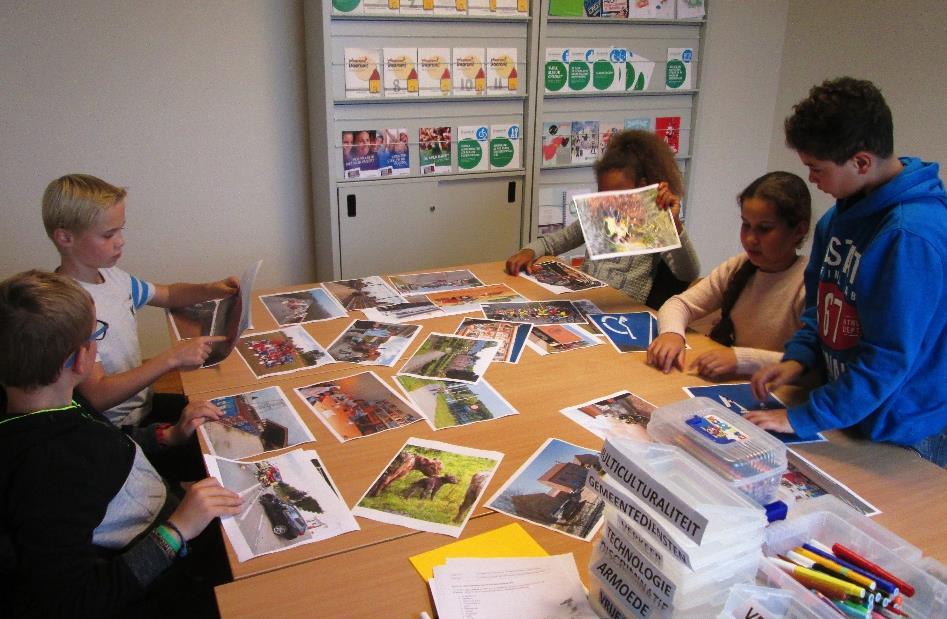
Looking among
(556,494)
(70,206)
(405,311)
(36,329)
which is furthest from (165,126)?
(556,494)

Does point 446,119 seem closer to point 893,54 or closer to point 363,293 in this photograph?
point 363,293

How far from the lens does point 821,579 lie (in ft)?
2.95

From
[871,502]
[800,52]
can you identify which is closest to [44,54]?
[871,502]

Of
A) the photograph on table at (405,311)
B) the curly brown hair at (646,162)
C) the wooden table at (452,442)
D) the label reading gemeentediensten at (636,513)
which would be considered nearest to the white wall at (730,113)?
the curly brown hair at (646,162)

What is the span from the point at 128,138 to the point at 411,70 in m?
1.23

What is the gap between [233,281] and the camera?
6.97 feet

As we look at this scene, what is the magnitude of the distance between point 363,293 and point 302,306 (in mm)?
202

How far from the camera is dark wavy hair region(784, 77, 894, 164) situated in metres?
1.32

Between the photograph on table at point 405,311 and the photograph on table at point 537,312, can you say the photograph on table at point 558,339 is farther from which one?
the photograph on table at point 405,311

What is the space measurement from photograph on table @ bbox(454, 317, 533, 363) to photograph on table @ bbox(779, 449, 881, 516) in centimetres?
69

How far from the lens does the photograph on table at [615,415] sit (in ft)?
4.81

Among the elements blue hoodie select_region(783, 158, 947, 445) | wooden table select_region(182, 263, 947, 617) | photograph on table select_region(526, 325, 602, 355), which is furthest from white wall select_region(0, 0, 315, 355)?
blue hoodie select_region(783, 158, 947, 445)

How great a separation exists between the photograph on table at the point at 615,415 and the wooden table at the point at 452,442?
25 mm

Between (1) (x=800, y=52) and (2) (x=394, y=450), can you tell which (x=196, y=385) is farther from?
(1) (x=800, y=52)
